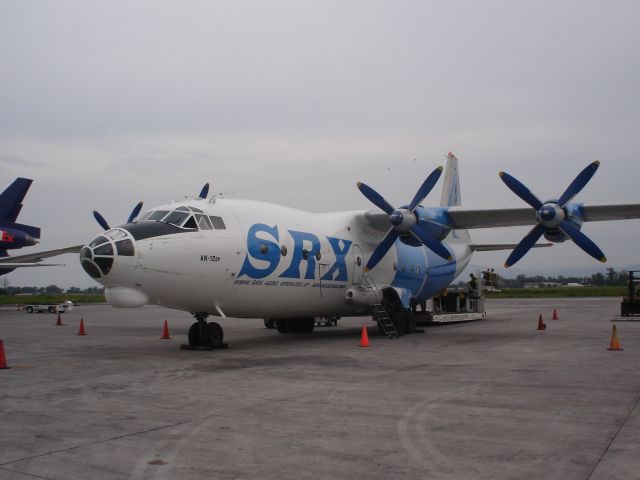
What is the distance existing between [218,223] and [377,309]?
7258 millimetres

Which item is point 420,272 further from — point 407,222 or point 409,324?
point 407,222

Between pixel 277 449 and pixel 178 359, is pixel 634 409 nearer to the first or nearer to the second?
pixel 277 449

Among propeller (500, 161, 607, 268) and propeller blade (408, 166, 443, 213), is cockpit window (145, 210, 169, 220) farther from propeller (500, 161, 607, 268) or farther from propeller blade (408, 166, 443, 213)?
propeller (500, 161, 607, 268)

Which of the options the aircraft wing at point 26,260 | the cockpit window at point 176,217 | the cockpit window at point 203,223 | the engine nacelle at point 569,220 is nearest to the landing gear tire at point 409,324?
the engine nacelle at point 569,220

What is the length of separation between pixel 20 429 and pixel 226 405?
8.72ft

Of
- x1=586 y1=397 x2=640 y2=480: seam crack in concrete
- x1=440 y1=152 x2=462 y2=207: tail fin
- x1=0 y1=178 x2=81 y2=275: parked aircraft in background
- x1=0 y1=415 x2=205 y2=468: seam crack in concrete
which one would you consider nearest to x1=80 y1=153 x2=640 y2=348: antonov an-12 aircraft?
x1=440 y1=152 x2=462 y2=207: tail fin

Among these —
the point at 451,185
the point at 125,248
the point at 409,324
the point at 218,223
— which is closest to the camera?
the point at 125,248

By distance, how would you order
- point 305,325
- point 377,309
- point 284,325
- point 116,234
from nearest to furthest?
point 116,234
point 377,309
point 284,325
point 305,325

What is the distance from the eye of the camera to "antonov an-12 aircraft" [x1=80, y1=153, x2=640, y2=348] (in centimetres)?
1425

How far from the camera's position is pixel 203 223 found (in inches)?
612

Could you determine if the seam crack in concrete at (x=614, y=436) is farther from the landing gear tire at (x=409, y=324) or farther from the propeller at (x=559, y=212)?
the landing gear tire at (x=409, y=324)

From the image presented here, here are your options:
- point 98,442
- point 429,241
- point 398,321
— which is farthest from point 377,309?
point 98,442

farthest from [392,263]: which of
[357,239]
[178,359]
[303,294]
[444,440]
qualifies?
[444,440]

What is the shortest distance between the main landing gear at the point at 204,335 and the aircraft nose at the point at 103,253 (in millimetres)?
3066
